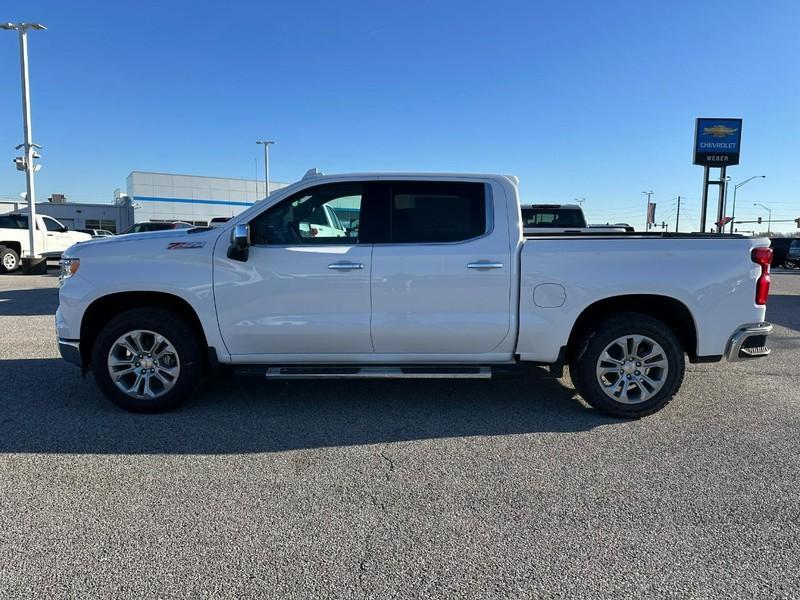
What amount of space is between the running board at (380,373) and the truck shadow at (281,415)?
0.34 m

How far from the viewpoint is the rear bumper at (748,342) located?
441 centimetres

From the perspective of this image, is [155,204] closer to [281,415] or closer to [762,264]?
[281,415]

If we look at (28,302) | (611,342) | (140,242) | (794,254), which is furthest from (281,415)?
(794,254)

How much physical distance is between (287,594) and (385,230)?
9.30 feet

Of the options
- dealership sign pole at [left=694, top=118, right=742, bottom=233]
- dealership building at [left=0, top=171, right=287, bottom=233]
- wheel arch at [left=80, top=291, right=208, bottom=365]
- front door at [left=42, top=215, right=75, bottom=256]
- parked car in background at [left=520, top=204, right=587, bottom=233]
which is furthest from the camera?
dealership building at [left=0, top=171, right=287, bottom=233]

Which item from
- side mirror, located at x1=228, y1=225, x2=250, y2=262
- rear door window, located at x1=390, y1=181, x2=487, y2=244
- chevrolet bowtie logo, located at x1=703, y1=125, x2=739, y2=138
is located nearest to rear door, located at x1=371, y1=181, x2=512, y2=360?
rear door window, located at x1=390, y1=181, x2=487, y2=244

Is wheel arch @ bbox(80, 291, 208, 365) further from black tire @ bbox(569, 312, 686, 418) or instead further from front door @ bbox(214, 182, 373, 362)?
black tire @ bbox(569, 312, 686, 418)

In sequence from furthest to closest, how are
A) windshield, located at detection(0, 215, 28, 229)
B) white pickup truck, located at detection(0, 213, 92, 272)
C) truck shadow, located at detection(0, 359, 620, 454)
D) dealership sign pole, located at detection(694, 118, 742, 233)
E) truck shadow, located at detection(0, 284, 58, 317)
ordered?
dealership sign pole, located at detection(694, 118, 742, 233), windshield, located at detection(0, 215, 28, 229), white pickup truck, located at detection(0, 213, 92, 272), truck shadow, located at detection(0, 284, 58, 317), truck shadow, located at detection(0, 359, 620, 454)

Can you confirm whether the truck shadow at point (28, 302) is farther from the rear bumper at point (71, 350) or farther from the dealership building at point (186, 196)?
the dealership building at point (186, 196)

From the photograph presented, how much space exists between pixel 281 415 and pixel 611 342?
2.70m

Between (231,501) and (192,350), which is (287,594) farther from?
(192,350)

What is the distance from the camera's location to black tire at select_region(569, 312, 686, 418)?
4410 millimetres

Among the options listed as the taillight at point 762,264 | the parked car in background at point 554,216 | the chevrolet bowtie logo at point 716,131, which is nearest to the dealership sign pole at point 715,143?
the chevrolet bowtie logo at point 716,131

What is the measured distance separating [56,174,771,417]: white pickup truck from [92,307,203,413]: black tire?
1 cm
